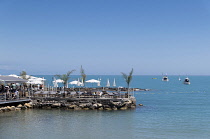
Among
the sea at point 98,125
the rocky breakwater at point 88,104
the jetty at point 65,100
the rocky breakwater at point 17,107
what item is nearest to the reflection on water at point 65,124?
the sea at point 98,125

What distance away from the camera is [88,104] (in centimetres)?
3175

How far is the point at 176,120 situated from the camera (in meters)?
25.9

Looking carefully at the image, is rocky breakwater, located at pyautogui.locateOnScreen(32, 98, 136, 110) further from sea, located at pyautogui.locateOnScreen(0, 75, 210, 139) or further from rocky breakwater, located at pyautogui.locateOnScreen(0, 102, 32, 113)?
sea, located at pyautogui.locateOnScreen(0, 75, 210, 139)

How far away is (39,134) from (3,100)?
12043mm

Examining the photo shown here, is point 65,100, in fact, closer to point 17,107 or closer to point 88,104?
point 88,104

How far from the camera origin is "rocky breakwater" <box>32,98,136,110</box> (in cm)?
3146

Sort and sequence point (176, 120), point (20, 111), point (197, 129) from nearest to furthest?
point (197, 129) → point (176, 120) → point (20, 111)

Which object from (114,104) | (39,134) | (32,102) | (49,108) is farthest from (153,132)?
(32,102)

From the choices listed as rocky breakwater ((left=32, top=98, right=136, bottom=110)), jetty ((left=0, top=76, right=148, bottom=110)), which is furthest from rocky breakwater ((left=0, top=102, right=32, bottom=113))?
rocky breakwater ((left=32, top=98, right=136, bottom=110))

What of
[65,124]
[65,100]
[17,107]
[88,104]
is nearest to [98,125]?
[65,124]

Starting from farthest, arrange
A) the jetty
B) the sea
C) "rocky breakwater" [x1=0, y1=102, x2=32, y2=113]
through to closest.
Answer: the jetty < "rocky breakwater" [x1=0, y1=102, x2=32, y2=113] < the sea

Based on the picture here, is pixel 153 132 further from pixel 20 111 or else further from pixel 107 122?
pixel 20 111

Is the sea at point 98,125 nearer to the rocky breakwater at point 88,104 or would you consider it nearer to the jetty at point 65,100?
the rocky breakwater at point 88,104

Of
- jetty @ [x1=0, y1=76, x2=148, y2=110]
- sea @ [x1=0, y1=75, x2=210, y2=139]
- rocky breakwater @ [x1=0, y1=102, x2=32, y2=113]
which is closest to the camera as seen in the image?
sea @ [x1=0, y1=75, x2=210, y2=139]
